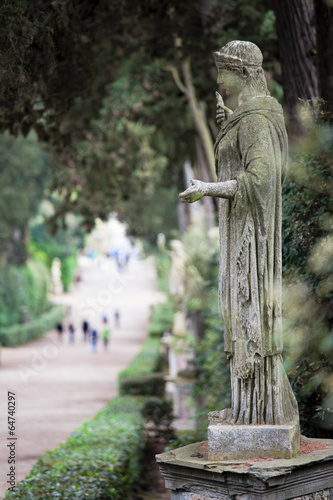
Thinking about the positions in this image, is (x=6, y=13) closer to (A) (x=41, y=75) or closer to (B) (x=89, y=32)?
(A) (x=41, y=75)

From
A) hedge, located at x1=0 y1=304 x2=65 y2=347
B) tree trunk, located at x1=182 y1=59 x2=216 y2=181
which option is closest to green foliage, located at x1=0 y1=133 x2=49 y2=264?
hedge, located at x1=0 y1=304 x2=65 y2=347

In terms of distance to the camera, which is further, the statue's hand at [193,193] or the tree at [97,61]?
the tree at [97,61]

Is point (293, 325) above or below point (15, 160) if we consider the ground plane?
below

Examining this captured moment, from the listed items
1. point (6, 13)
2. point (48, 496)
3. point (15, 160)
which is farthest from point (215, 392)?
point (15, 160)

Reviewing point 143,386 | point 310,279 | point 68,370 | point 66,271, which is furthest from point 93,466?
point 66,271

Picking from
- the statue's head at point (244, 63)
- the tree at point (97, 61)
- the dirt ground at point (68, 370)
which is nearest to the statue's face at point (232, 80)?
the statue's head at point (244, 63)

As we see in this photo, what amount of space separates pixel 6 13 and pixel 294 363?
4.00 m

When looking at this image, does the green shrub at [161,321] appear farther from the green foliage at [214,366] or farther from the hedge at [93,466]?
the hedge at [93,466]

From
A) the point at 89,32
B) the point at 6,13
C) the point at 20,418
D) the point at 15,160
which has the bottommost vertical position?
the point at 20,418

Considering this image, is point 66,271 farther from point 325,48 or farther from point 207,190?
point 207,190

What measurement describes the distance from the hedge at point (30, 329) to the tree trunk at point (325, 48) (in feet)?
102

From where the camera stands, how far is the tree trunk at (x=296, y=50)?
841cm

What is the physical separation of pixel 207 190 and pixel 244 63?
96cm

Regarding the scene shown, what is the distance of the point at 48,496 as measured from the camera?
23.8ft
